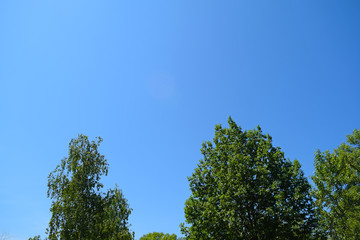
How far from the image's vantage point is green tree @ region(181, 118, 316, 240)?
18.8 m

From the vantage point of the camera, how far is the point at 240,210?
19594 mm

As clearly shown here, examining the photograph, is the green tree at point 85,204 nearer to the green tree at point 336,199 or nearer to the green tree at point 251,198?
the green tree at point 251,198

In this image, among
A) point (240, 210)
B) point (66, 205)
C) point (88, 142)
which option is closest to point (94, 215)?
point (66, 205)

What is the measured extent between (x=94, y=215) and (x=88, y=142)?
418 inches

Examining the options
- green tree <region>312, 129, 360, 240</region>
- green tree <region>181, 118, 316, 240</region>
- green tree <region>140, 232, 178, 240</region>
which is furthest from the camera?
green tree <region>140, 232, 178, 240</region>

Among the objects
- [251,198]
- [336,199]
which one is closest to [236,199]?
[251,198]

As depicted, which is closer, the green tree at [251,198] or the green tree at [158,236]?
the green tree at [251,198]

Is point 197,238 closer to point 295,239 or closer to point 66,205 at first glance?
point 295,239

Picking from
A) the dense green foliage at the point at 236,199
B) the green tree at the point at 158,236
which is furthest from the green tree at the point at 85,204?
the green tree at the point at 158,236

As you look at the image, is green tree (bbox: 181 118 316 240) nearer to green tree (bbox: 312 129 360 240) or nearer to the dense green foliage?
the dense green foliage

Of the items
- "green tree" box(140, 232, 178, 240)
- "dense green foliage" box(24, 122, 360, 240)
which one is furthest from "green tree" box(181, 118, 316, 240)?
"green tree" box(140, 232, 178, 240)

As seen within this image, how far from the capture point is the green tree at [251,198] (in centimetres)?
1880

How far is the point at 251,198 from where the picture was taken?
66.4ft

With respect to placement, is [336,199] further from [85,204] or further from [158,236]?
[158,236]
